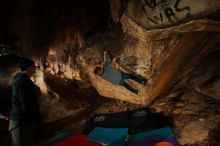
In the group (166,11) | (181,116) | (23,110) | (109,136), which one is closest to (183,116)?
(181,116)

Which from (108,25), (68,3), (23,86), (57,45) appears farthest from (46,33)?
(23,86)

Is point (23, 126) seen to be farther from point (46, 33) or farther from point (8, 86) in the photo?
point (46, 33)

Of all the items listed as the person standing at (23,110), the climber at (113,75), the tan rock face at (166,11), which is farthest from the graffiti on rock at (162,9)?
the person standing at (23,110)

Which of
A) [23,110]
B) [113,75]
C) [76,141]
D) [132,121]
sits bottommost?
[76,141]

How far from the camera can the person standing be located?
15.9ft

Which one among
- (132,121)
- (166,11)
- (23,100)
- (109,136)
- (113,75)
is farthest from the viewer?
(113,75)

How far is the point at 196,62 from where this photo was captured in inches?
250

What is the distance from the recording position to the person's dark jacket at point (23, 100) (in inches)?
191

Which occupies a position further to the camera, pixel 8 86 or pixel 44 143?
pixel 8 86

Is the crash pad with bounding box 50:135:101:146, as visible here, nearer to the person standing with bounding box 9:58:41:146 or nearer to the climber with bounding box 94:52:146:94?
the person standing with bounding box 9:58:41:146

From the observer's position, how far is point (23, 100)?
484cm

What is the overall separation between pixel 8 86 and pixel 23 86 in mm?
1981

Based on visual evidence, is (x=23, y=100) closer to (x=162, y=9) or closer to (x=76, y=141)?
(x=76, y=141)

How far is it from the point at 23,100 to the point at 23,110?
6.3 inches
